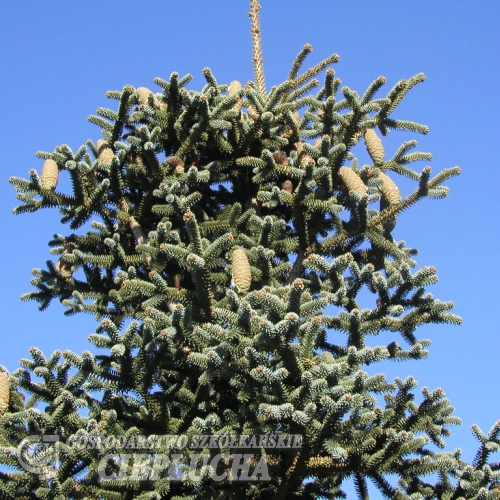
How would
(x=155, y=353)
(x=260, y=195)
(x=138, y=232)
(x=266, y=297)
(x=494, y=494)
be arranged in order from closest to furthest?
(x=266, y=297)
(x=494, y=494)
(x=155, y=353)
(x=260, y=195)
(x=138, y=232)

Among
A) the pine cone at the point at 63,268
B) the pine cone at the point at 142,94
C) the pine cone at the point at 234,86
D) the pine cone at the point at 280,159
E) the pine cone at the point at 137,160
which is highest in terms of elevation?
the pine cone at the point at 234,86

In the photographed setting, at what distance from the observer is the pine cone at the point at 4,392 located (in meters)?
5.39

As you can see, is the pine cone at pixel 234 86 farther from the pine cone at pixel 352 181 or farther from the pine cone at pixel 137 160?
the pine cone at pixel 352 181

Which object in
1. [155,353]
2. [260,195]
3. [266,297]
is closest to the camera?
[266,297]

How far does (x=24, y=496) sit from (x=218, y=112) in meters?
4.40

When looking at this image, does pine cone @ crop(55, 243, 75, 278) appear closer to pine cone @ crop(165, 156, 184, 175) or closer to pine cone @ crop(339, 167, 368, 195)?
pine cone @ crop(165, 156, 184, 175)

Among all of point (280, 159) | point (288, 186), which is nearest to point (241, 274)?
point (288, 186)

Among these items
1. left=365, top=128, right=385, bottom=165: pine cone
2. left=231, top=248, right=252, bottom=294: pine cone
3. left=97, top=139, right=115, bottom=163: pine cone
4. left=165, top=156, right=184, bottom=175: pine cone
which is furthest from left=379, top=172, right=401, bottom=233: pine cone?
left=97, top=139, right=115, bottom=163: pine cone

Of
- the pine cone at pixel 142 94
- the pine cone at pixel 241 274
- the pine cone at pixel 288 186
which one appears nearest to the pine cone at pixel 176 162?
the pine cone at pixel 142 94

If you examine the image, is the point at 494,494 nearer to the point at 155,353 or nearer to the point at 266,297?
the point at 266,297

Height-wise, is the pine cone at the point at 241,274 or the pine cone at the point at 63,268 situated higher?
the pine cone at the point at 63,268

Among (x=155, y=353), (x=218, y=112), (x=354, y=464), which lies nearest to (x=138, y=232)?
(x=218, y=112)

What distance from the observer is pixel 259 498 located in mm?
5672

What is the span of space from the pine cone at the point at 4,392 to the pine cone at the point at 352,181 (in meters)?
3.61
